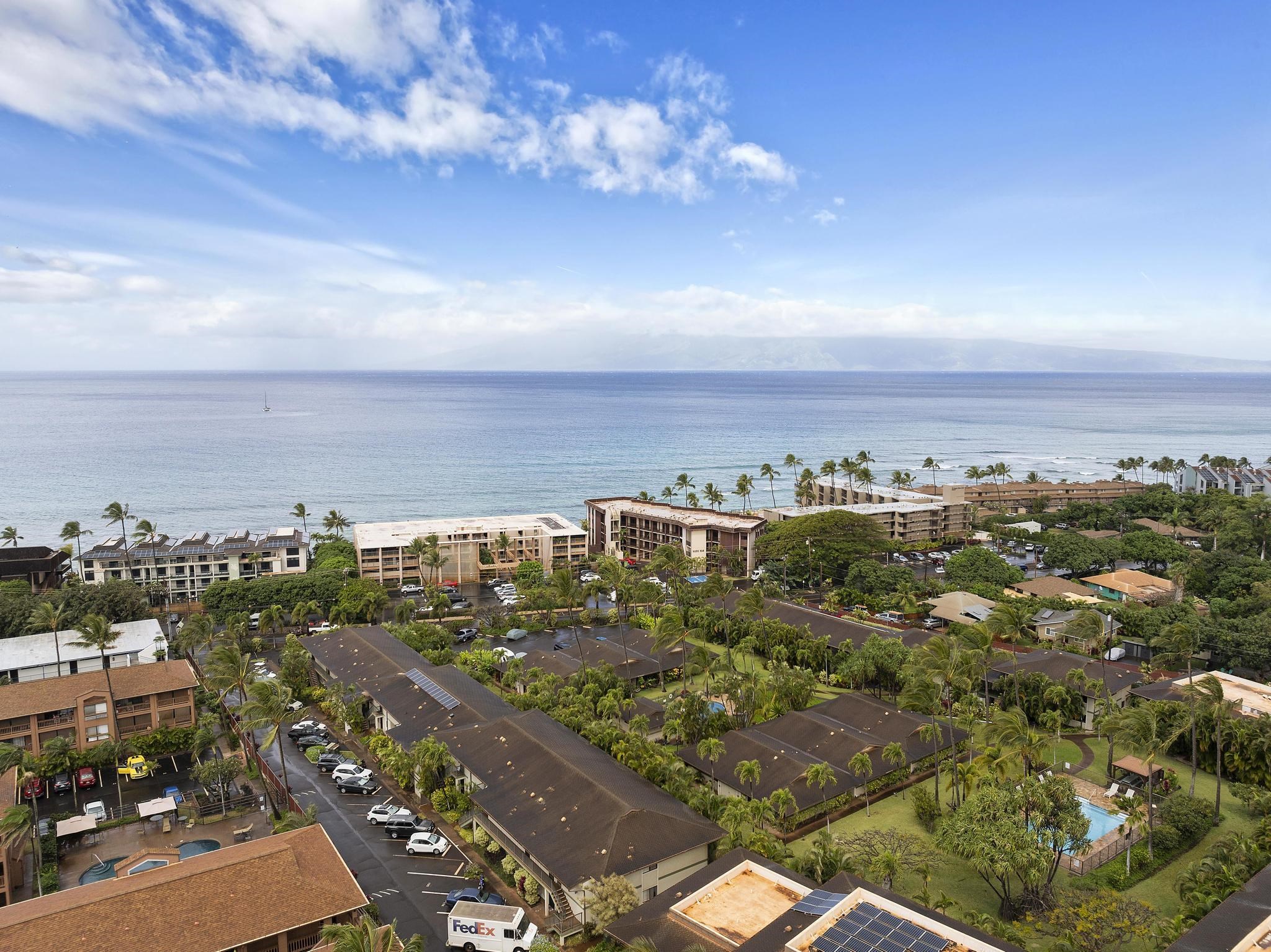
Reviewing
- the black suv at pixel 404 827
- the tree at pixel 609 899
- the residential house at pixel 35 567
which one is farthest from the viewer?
the residential house at pixel 35 567

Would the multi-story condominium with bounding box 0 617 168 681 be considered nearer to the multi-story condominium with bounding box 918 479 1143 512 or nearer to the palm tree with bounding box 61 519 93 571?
the palm tree with bounding box 61 519 93 571

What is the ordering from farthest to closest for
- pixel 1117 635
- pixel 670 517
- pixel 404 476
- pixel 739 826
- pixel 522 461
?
1. pixel 522 461
2. pixel 404 476
3. pixel 670 517
4. pixel 1117 635
5. pixel 739 826

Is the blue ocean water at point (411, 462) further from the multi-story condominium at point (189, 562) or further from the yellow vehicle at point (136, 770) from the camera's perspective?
the yellow vehicle at point (136, 770)

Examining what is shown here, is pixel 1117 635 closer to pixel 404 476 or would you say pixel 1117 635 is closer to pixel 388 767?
pixel 388 767

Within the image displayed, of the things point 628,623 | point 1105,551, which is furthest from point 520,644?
point 1105,551

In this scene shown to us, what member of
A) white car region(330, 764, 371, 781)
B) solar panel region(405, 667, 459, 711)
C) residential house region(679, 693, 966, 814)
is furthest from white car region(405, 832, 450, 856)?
residential house region(679, 693, 966, 814)

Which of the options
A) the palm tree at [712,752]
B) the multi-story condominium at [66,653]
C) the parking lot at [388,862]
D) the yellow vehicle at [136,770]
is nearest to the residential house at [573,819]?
the parking lot at [388,862]
